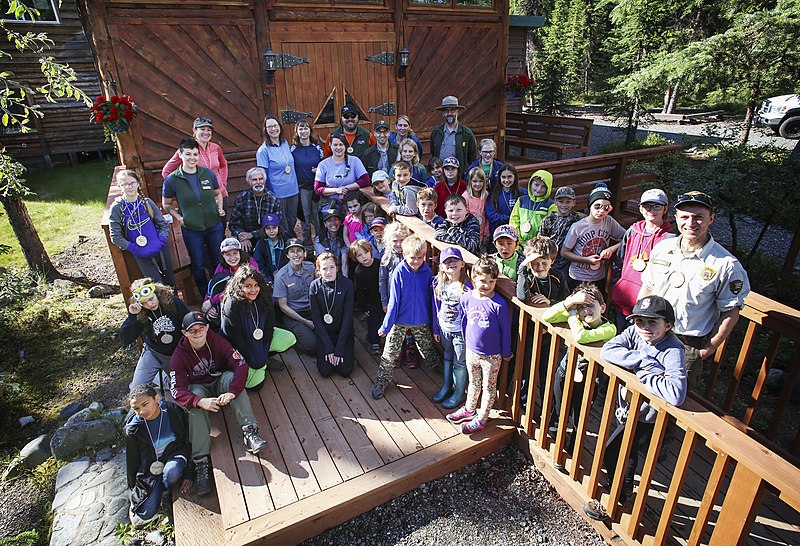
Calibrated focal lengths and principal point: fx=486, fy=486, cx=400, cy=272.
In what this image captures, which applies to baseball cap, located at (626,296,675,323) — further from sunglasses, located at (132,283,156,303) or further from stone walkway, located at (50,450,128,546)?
stone walkway, located at (50,450,128,546)

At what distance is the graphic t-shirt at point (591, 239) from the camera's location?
3.81 m

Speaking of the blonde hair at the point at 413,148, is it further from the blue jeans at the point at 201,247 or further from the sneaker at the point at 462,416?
the sneaker at the point at 462,416

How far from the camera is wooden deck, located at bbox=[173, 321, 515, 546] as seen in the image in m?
2.84

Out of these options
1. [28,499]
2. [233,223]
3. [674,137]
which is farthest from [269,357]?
[674,137]

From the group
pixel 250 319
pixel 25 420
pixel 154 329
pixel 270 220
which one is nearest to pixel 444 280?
pixel 250 319

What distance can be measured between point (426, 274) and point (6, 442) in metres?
4.17

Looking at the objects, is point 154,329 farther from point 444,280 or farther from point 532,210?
point 532,210

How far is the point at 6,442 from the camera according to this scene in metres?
4.45

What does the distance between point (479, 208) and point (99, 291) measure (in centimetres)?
575

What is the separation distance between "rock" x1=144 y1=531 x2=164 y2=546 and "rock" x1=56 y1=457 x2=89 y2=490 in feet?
3.45

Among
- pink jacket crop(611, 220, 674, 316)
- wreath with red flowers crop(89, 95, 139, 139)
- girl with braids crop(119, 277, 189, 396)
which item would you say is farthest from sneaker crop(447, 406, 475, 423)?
wreath with red flowers crop(89, 95, 139, 139)

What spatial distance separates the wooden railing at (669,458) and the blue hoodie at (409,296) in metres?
0.29

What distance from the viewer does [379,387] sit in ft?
12.3

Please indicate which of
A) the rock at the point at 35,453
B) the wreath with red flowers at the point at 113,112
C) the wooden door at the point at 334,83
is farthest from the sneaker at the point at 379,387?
the wooden door at the point at 334,83
